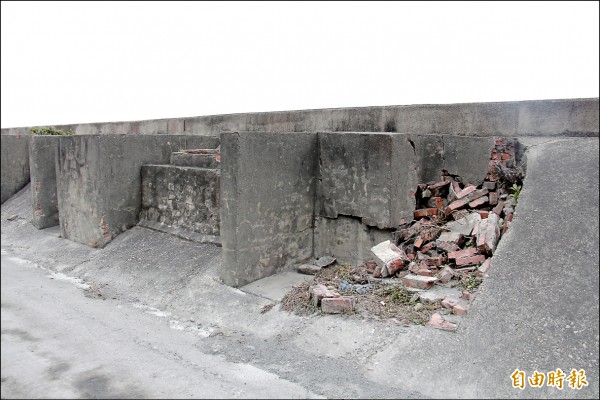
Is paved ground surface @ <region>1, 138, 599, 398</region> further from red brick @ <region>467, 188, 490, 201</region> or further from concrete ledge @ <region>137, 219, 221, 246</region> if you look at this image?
concrete ledge @ <region>137, 219, 221, 246</region>

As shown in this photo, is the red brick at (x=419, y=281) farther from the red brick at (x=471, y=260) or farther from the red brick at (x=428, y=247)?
the red brick at (x=428, y=247)

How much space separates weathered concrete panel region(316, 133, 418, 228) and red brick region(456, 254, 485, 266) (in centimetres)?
91

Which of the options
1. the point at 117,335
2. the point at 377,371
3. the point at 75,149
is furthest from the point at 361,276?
the point at 75,149

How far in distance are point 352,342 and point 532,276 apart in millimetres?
1667

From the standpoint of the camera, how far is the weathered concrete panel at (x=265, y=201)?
5.38 metres

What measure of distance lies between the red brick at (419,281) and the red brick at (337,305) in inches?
25.3

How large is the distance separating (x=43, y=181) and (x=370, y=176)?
6.72 metres

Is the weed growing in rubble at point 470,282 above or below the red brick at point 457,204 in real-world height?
below

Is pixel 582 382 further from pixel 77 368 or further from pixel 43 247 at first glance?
pixel 43 247

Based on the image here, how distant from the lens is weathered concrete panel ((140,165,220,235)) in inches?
263

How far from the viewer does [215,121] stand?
9.66 meters

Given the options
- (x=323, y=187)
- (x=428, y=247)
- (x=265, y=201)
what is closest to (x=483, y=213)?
(x=428, y=247)

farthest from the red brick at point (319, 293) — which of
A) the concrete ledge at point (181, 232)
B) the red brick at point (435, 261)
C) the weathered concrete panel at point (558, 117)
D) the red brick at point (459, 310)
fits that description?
the weathered concrete panel at point (558, 117)

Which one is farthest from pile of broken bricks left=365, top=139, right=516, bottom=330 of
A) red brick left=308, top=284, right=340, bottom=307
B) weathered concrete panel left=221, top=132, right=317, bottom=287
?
weathered concrete panel left=221, top=132, right=317, bottom=287
